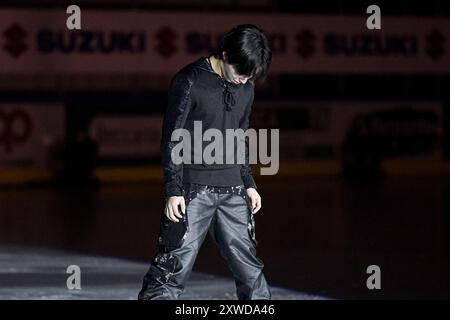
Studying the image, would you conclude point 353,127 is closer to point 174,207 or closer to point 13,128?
point 13,128

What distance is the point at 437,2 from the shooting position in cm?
2858

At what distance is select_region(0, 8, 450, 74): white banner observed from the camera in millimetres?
24062

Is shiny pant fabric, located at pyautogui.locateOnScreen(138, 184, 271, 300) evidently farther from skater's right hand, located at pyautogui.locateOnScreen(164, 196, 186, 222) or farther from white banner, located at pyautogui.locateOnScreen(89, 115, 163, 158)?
white banner, located at pyautogui.locateOnScreen(89, 115, 163, 158)

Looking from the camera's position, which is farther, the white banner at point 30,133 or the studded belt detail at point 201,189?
the white banner at point 30,133

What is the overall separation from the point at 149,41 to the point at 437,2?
724 cm

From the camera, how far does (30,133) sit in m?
23.2

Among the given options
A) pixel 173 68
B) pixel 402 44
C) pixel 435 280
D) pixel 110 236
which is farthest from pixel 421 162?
pixel 435 280

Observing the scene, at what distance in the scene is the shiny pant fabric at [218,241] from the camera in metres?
6.66

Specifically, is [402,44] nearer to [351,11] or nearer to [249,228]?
[351,11]

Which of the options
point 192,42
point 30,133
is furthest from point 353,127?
point 30,133

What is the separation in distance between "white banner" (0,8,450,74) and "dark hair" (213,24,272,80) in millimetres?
17811

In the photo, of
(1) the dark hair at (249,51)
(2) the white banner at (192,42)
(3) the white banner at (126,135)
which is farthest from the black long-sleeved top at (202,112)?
(2) the white banner at (192,42)

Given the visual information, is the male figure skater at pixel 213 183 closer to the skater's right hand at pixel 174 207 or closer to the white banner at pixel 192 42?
the skater's right hand at pixel 174 207

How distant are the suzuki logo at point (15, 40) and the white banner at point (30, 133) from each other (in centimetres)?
116
